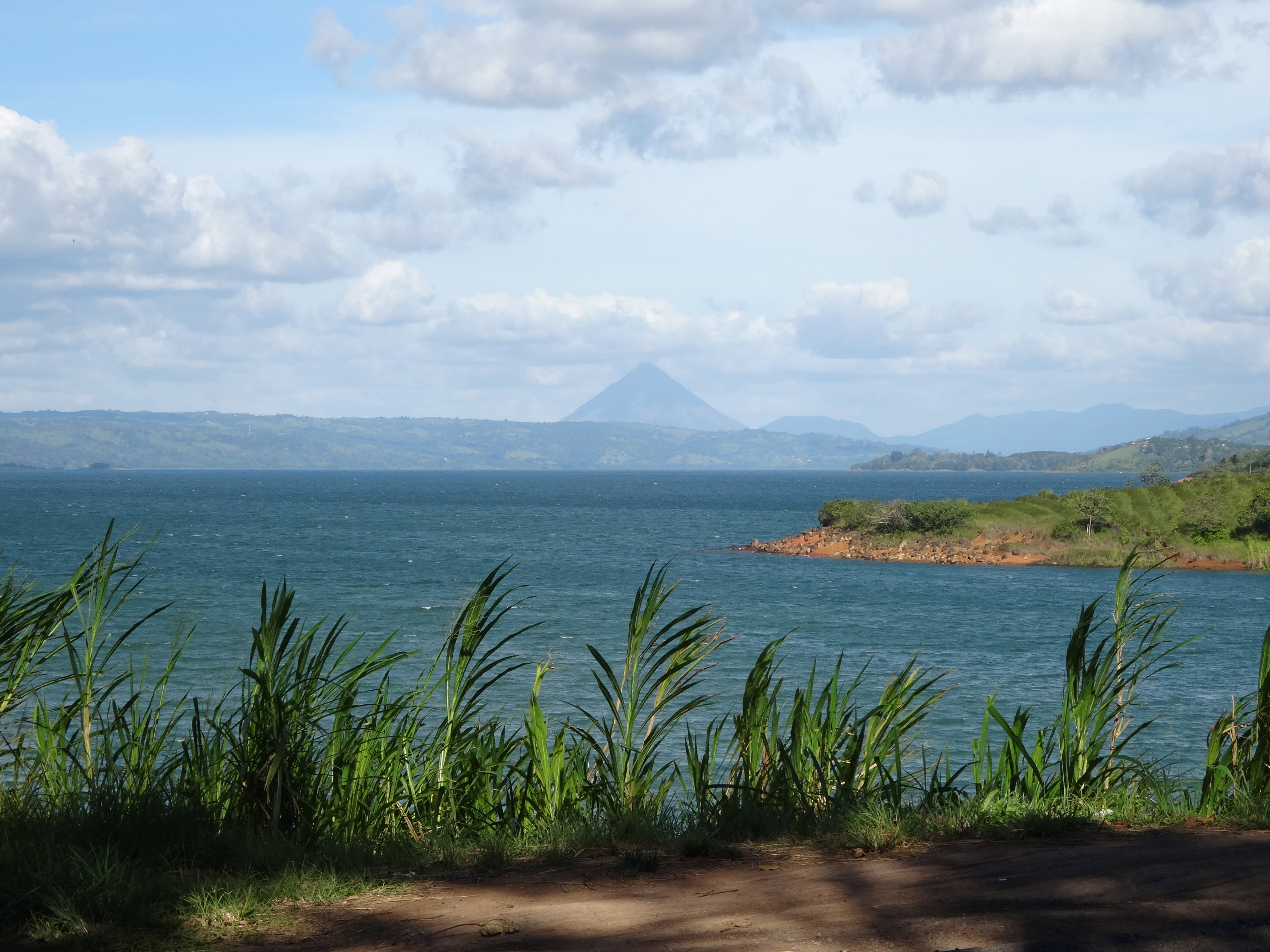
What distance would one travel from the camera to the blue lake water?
28.8 metres

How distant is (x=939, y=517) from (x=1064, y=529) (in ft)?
25.8

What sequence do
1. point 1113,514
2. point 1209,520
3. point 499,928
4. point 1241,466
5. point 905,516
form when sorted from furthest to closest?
point 1241,466
point 905,516
point 1113,514
point 1209,520
point 499,928

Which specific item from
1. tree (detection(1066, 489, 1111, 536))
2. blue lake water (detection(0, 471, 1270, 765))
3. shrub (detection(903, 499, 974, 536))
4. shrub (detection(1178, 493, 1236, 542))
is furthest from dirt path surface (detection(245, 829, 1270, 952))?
shrub (detection(903, 499, 974, 536))

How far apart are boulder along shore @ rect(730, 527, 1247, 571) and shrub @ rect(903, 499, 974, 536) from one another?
131 centimetres

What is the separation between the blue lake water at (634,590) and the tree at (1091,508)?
23.8ft

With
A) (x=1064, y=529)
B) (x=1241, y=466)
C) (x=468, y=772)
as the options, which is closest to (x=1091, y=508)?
(x=1064, y=529)

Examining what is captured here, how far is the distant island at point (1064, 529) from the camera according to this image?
6575 cm

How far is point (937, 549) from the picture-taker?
70688 millimetres

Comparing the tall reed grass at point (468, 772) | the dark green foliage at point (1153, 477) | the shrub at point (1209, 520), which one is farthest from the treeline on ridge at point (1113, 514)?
the tall reed grass at point (468, 772)

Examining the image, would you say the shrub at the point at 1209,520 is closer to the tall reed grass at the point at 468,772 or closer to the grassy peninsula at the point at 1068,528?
the grassy peninsula at the point at 1068,528

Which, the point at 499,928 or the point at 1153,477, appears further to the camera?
the point at 1153,477

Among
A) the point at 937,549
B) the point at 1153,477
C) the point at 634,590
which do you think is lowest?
the point at 634,590

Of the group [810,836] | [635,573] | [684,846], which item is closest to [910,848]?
[810,836]

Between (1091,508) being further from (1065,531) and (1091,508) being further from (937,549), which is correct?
(937,549)
